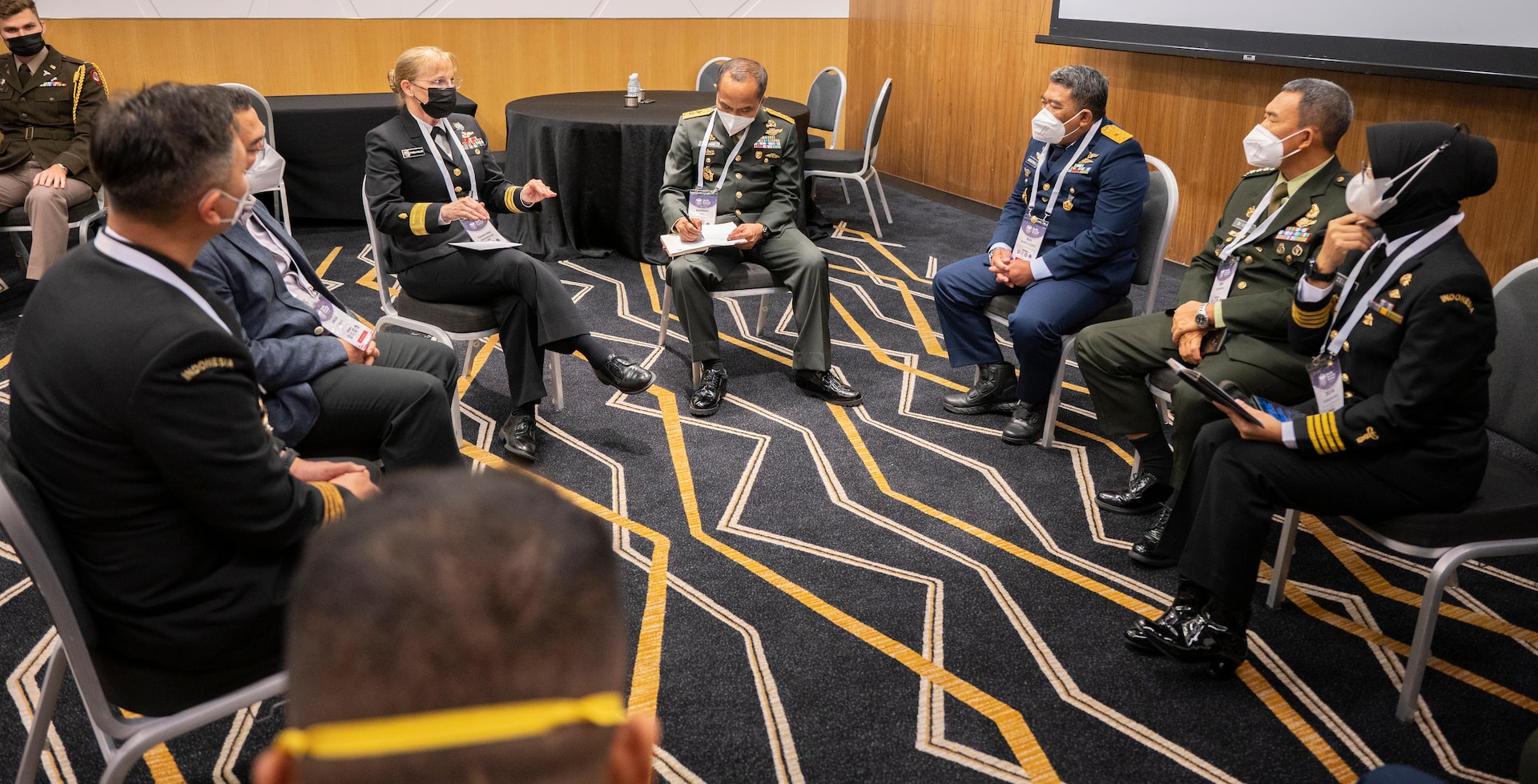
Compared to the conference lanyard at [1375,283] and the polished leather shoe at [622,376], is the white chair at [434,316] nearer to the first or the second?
the polished leather shoe at [622,376]

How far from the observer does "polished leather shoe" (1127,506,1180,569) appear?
2771mm

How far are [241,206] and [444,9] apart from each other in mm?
5970

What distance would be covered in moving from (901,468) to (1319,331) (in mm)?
1318

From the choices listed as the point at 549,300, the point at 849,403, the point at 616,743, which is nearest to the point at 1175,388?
the point at 849,403

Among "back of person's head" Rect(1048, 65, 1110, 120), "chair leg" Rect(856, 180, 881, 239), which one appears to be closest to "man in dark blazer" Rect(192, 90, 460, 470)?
"back of person's head" Rect(1048, 65, 1110, 120)

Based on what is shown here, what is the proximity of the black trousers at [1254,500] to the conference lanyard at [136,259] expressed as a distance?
81.1 inches

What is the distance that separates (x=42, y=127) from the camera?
4.74m

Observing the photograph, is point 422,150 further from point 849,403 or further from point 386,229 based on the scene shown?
point 849,403

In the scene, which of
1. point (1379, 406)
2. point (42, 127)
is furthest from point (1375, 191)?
point (42, 127)

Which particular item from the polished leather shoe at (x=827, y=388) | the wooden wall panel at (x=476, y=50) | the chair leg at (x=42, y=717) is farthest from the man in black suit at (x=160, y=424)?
the wooden wall panel at (x=476, y=50)

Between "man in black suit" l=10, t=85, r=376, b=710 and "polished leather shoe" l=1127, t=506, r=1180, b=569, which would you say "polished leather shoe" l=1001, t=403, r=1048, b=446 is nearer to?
"polished leather shoe" l=1127, t=506, r=1180, b=569

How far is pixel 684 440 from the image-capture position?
364cm

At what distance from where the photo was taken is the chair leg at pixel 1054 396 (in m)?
3.48

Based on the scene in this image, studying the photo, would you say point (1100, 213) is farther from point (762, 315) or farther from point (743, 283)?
point (762, 315)
